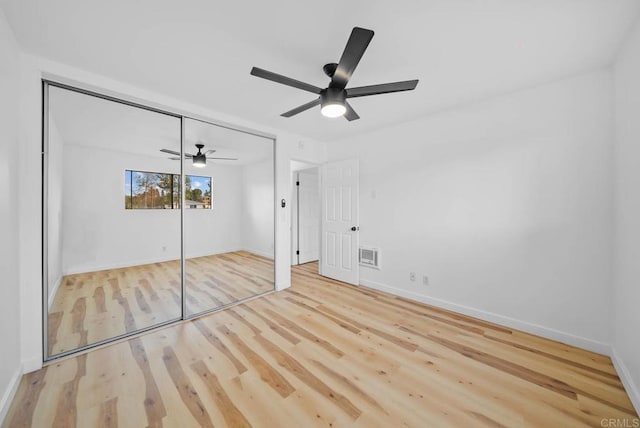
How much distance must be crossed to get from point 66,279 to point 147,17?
278 centimetres

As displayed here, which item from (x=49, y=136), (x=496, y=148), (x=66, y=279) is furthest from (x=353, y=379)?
(x=49, y=136)

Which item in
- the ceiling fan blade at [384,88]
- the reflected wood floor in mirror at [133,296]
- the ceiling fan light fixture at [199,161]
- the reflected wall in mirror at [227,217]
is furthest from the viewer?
the reflected wall in mirror at [227,217]

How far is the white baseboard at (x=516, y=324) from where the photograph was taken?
7.32ft

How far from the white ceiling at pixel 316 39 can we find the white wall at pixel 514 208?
42 centimetres

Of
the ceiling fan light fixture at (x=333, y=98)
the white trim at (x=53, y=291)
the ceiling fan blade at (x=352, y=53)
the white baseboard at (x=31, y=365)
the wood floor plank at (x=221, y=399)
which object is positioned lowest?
the wood floor plank at (x=221, y=399)

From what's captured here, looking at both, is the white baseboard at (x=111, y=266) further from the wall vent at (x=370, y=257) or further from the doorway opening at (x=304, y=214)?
the wall vent at (x=370, y=257)

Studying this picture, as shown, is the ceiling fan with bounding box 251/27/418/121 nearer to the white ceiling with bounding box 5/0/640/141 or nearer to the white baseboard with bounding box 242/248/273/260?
the white ceiling with bounding box 5/0/640/141

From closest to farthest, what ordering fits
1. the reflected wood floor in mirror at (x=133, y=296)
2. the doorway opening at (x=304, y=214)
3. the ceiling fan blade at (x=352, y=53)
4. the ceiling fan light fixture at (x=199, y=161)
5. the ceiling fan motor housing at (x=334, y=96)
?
the ceiling fan blade at (x=352, y=53) < the ceiling fan motor housing at (x=334, y=96) < the reflected wood floor in mirror at (x=133, y=296) < the ceiling fan light fixture at (x=199, y=161) < the doorway opening at (x=304, y=214)

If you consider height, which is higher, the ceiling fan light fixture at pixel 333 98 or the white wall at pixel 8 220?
the ceiling fan light fixture at pixel 333 98

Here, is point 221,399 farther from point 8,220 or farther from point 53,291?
point 53,291

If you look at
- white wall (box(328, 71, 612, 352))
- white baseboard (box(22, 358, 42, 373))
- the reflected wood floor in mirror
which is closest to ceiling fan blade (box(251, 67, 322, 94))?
white wall (box(328, 71, 612, 352))

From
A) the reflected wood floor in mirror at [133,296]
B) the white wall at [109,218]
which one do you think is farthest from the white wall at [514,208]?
the white wall at [109,218]

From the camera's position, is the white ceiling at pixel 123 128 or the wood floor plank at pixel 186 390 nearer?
the wood floor plank at pixel 186 390

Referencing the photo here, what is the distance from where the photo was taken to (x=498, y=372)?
1956mm
